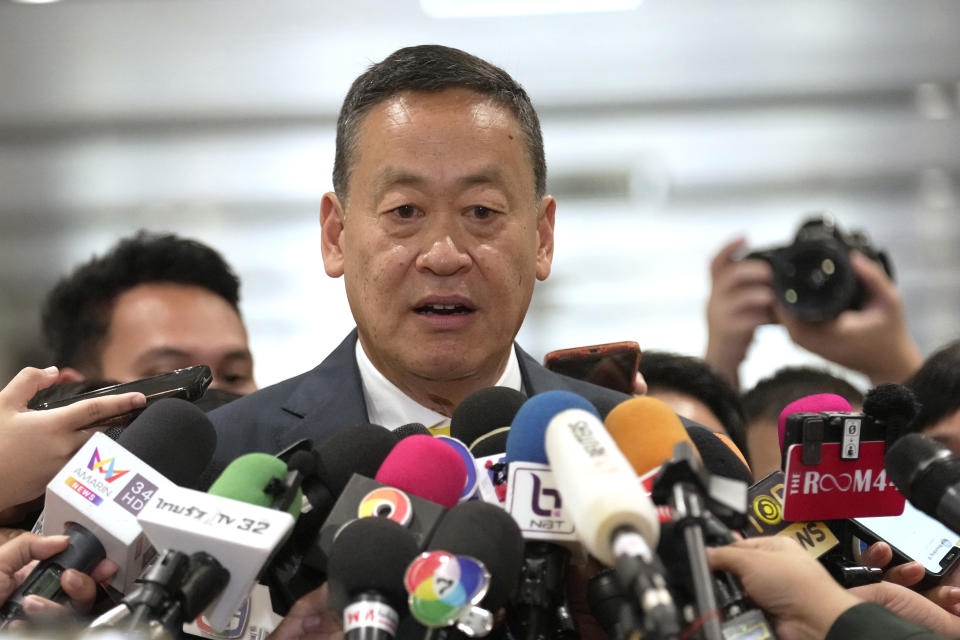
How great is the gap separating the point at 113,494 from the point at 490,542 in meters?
0.57

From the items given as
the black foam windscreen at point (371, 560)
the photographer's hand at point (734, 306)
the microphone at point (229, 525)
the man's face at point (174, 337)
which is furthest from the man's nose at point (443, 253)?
the photographer's hand at point (734, 306)

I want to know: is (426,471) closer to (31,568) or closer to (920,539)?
(31,568)

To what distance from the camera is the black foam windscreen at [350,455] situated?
149 centimetres

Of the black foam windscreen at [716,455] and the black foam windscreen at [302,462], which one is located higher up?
Result: the black foam windscreen at [302,462]

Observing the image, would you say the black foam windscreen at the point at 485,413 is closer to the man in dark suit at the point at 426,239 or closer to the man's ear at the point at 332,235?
the man in dark suit at the point at 426,239

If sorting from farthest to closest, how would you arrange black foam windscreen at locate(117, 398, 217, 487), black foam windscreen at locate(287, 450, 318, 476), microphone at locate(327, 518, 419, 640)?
black foam windscreen at locate(117, 398, 217, 487) → black foam windscreen at locate(287, 450, 318, 476) → microphone at locate(327, 518, 419, 640)

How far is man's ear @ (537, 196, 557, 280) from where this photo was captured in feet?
7.40

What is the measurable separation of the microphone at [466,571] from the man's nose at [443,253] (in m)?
0.71

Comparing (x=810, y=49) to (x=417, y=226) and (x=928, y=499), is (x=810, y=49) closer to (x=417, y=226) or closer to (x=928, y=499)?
(x=417, y=226)

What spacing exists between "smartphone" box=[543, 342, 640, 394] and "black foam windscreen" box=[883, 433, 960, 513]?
906mm

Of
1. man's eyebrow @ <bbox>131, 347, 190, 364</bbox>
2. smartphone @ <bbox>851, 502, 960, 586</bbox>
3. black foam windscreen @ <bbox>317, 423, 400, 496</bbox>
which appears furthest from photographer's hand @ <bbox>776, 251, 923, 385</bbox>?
black foam windscreen @ <bbox>317, 423, 400, 496</bbox>

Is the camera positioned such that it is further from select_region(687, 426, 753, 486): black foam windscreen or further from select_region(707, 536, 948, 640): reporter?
select_region(707, 536, 948, 640): reporter

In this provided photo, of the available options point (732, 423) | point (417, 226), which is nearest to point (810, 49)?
point (732, 423)

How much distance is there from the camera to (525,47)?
Result: 17.3ft
